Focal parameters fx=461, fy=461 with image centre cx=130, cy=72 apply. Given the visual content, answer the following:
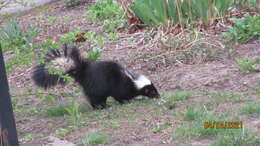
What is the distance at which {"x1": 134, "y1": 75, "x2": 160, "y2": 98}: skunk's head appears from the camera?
19.2 feet

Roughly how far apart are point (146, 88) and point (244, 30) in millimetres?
2277

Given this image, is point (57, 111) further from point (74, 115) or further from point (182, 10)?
point (182, 10)

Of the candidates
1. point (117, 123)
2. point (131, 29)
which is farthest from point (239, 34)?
point (117, 123)

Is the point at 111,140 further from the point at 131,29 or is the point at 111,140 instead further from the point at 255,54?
the point at 131,29

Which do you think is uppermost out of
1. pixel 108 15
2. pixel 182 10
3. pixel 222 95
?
pixel 108 15

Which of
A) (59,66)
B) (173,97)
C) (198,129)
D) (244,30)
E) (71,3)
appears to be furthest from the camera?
(71,3)

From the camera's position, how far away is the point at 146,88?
5.95 m

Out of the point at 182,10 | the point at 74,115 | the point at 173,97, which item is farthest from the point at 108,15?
the point at 74,115

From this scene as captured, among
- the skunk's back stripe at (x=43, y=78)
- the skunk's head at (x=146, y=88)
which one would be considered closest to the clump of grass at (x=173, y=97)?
the skunk's head at (x=146, y=88)

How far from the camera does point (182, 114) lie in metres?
4.80

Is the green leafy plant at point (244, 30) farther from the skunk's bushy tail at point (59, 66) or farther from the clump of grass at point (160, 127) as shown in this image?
the clump of grass at point (160, 127)

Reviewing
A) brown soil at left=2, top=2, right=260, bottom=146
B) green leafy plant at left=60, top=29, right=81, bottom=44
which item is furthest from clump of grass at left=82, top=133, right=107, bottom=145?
green leafy plant at left=60, top=29, right=81, bottom=44

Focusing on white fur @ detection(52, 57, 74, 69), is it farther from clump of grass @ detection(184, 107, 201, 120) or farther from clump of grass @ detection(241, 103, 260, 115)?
clump of grass @ detection(241, 103, 260, 115)

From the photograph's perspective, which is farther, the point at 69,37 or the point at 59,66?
the point at 69,37
